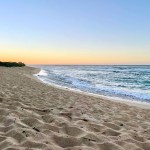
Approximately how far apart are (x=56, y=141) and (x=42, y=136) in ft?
0.82

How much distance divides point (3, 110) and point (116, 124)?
2.34 metres

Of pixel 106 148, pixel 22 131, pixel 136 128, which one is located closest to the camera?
pixel 106 148

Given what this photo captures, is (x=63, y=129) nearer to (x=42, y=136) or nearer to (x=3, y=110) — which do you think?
(x=42, y=136)

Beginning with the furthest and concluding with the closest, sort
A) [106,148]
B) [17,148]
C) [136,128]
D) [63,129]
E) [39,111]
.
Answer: [39,111] → [136,128] → [63,129] → [106,148] → [17,148]

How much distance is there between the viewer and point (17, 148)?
381cm

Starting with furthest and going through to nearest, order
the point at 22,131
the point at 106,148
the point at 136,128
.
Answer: the point at 136,128 → the point at 22,131 → the point at 106,148

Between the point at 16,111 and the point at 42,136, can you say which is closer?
the point at 42,136

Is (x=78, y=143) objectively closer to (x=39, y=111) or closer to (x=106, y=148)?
(x=106, y=148)

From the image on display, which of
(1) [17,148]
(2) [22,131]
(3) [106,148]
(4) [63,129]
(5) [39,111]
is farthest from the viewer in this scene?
(5) [39,111]

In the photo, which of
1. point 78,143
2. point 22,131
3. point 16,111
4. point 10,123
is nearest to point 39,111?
point 16,111

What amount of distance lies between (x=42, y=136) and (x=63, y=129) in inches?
25.4

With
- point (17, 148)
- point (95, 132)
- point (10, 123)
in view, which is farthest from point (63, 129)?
point (17, 148)

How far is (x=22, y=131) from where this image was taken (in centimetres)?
455

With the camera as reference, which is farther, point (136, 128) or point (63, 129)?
point (136, 128)
